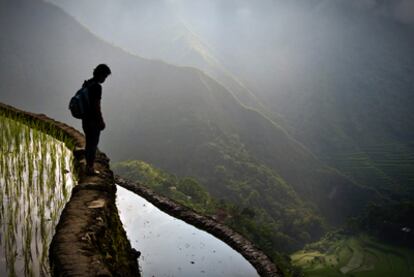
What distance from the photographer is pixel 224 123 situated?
156m

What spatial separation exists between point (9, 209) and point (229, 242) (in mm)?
5284

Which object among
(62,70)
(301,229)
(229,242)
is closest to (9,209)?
(229,242)

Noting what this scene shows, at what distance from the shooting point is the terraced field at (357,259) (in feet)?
309

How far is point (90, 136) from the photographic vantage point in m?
6.96

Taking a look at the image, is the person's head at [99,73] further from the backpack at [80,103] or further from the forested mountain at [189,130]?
the forested mountain at [189,130]

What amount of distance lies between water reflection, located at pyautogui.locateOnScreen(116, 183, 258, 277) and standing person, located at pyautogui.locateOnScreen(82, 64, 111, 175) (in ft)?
7.09

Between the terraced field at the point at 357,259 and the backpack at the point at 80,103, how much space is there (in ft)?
300

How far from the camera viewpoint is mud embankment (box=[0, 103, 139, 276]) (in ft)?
12.7

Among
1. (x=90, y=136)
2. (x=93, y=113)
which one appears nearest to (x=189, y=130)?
(x=90, y=136)

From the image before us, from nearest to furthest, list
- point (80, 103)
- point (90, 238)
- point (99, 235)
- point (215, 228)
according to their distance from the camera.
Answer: point (90, 238) → point (99, 235) → point (80, 103) → point (215, 228)

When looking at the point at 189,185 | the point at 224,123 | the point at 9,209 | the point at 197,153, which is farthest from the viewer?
the point at 224,123

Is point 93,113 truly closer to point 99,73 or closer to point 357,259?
point 99,73

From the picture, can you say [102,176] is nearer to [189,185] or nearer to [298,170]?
[189,185]

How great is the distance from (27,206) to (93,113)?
6.85 ft
